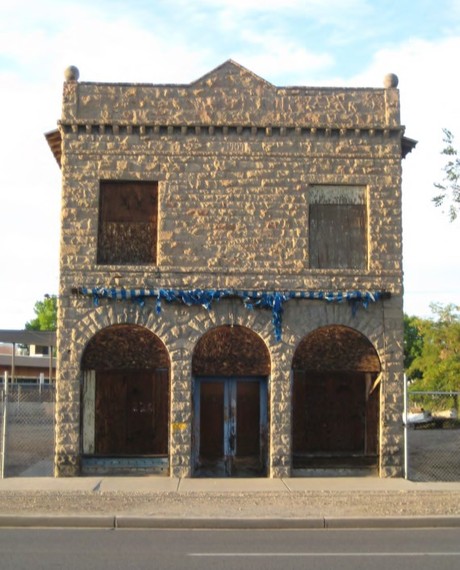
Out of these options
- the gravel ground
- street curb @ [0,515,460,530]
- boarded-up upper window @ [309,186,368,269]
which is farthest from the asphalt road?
boarded-up upper window @ [309,186,368,269]

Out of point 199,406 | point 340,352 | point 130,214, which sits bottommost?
point 199,406

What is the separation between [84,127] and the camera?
1775 cm

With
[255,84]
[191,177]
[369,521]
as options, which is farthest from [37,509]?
[255,84]

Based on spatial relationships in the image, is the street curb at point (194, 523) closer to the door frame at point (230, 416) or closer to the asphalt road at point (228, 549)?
the asphalt road at point (228, 549)

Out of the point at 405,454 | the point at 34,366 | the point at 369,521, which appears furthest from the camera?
the point at 34,366

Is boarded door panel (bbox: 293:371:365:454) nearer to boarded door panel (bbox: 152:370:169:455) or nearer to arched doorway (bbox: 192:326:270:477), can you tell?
arched doorway (bbox: 192:326:270:477)

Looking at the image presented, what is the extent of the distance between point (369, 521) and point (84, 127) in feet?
32.4

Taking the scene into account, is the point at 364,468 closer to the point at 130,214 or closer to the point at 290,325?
the point at 290,325

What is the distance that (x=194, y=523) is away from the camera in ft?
40.4

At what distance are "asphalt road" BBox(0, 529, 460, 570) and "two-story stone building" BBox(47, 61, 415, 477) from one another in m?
5.43

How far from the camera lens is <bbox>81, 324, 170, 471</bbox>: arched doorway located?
17438mm

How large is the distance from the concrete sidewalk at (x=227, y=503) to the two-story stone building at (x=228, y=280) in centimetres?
99

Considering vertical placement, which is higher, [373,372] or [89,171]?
[89,171]

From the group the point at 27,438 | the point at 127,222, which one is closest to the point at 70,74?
the point at 127,222
